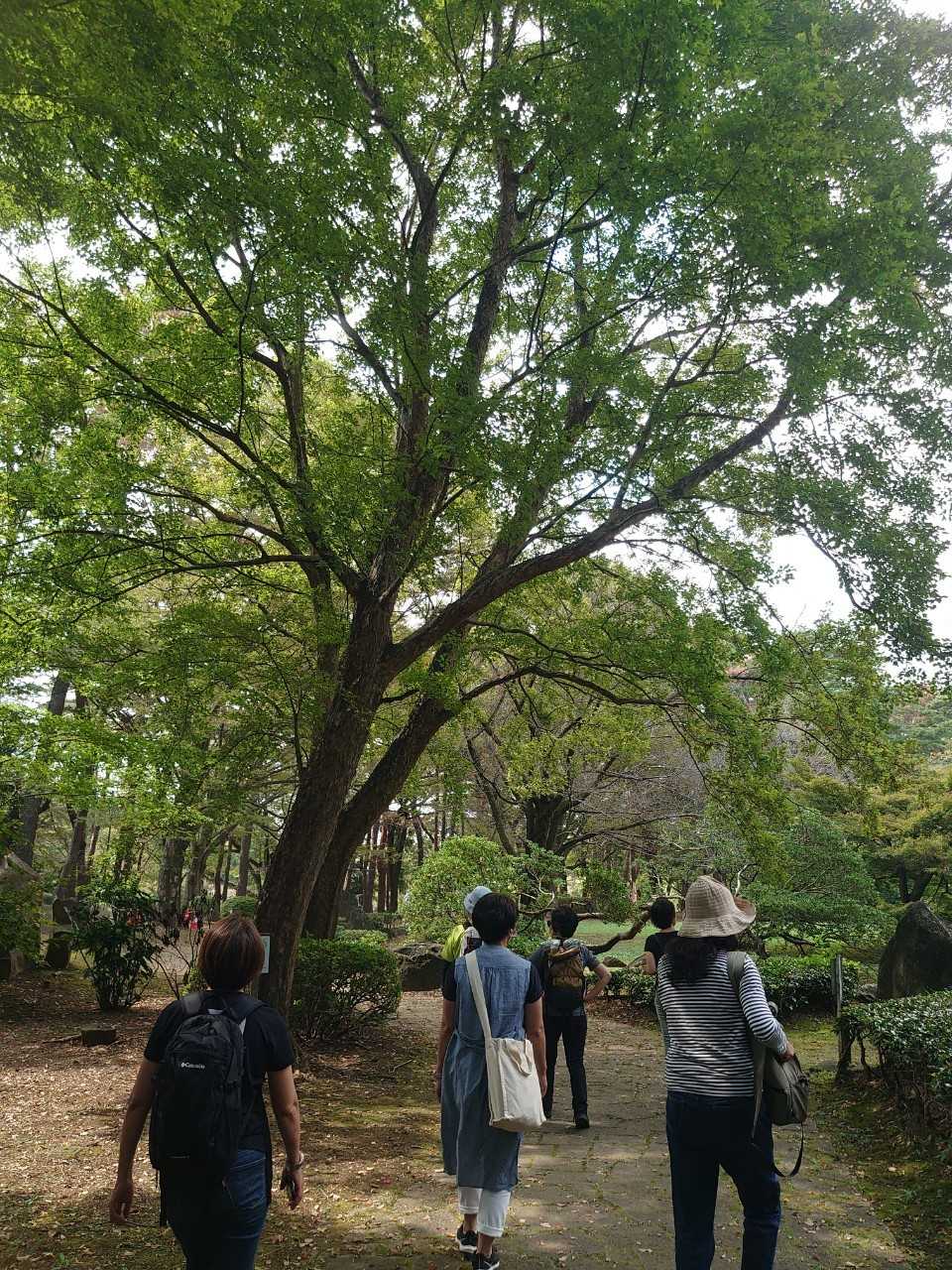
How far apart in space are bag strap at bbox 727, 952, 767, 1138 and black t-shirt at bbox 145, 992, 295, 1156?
1632mm

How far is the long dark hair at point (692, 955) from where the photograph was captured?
10.2 feet

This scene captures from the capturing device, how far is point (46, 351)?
7441mm

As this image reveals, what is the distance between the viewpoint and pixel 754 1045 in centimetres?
300

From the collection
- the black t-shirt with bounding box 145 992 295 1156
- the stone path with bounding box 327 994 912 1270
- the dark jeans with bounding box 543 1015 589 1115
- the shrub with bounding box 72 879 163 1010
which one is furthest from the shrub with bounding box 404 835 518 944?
the black t-shirt with bounding box 145 992 295 1156

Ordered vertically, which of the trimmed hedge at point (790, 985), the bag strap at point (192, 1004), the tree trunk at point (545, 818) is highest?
the tree trunk at point (545, 818)

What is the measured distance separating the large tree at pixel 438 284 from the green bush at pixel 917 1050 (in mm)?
3239

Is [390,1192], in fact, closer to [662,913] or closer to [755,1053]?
[662,913]

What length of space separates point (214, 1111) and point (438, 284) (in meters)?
6.89

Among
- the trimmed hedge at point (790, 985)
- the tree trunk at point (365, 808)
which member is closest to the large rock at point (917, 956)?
the trimmed hedge at point (790, 985)

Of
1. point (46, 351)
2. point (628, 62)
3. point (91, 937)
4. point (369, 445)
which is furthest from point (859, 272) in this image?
point (91, 937)

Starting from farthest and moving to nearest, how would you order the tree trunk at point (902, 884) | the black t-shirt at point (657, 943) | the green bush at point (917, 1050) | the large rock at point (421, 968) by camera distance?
1. the tree trunk at point (902, 884)
2. the large rock at point (421, 968)
3. the black t-shirt at point (657, 943)
4. the green bush at point (917, 1050)

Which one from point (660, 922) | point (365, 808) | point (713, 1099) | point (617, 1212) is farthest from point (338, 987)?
point (713, 1099)

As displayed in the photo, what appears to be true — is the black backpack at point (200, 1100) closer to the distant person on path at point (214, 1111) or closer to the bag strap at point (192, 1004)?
the distant person on path at point (214, 1111)

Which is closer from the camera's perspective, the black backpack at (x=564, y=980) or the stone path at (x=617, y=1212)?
the stone path at (x=617, y=1212)
